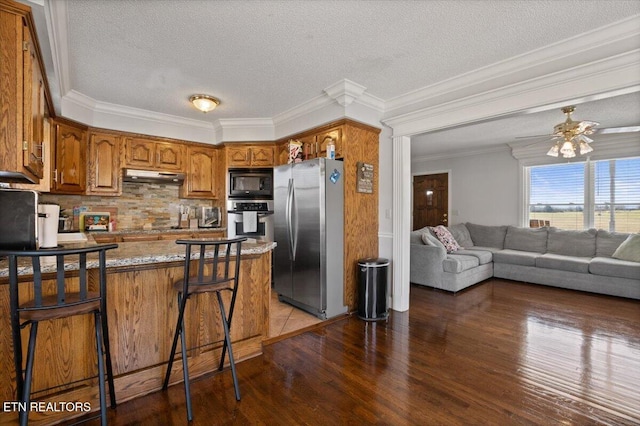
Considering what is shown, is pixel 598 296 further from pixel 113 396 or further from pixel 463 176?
pixel 113 396

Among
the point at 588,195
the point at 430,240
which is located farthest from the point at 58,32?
the point at 588,195

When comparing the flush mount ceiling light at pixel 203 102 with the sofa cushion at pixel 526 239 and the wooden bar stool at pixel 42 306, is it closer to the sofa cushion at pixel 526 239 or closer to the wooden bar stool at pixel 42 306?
the wooden bar stool at pixel 42 306

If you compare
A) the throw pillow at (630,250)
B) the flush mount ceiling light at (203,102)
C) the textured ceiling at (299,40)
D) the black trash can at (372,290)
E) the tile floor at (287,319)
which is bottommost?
the tile floor at (287,319)

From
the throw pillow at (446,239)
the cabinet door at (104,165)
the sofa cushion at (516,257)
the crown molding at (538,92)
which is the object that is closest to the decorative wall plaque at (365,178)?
the crown molding at (538,92)

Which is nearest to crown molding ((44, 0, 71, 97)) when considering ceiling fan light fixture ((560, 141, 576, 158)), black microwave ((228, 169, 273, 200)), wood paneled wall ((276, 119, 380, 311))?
black microwave ((228, 169, 273, 200))

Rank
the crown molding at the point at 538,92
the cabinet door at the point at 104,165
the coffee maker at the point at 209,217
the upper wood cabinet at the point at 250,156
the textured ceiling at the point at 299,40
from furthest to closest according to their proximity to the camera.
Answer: the coffee maker at the point at 209,217, the upper wood cabinet at the point at 250,156, the cabinet door at the point at 104,165, the crown molding at the point at 538,92, the textured ceiling at the point at 299,40

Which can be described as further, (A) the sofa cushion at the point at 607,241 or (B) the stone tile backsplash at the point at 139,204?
(A) the sofa cushion at the point at 607,241

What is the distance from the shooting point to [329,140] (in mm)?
3551

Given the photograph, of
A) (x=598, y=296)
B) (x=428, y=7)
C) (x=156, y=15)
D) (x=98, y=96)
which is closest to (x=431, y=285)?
(x=598, y=296)

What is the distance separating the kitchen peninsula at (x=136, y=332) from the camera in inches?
66.6

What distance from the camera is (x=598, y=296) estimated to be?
4188 mm

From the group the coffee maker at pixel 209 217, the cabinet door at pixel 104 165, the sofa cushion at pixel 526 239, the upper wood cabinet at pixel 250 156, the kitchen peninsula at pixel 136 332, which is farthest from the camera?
the sofa cushion at pixel 526 239

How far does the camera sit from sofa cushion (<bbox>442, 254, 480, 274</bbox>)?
4301 mm

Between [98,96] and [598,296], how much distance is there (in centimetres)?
690
